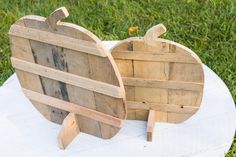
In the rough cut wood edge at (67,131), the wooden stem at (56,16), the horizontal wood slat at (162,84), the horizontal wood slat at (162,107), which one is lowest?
the rough cut wood edge at (67,131)

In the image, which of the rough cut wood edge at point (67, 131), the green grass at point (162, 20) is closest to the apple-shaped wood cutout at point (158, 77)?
the rough cut wood edge at point (67, 131)

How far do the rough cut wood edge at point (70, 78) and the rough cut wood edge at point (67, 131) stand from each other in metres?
0.20

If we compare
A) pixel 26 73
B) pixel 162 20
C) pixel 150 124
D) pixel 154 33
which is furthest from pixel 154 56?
pixel 162 20

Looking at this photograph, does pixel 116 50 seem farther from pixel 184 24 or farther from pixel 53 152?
pixel 184 24

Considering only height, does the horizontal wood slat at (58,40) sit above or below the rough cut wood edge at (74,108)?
above

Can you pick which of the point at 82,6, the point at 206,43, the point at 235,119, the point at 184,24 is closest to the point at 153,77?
the point at 235,119

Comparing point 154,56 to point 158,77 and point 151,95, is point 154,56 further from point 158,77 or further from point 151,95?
point 151,95

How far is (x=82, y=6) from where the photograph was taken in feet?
11.0

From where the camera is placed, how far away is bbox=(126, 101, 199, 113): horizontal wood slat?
6.36ft

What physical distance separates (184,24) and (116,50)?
1.34 m

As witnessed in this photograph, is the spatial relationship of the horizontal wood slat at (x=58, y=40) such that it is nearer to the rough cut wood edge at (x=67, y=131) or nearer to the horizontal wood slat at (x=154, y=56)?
the horizontal wood slat at (x=154, y=56)

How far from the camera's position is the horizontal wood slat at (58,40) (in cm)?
165

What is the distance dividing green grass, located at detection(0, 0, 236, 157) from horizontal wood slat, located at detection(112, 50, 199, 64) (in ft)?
2.81

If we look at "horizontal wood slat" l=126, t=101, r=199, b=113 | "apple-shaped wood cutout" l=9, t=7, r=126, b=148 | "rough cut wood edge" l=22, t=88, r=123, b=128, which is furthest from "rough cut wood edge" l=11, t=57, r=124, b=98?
"horizontal wood slat" l=126, t=101, r=199, b=113
